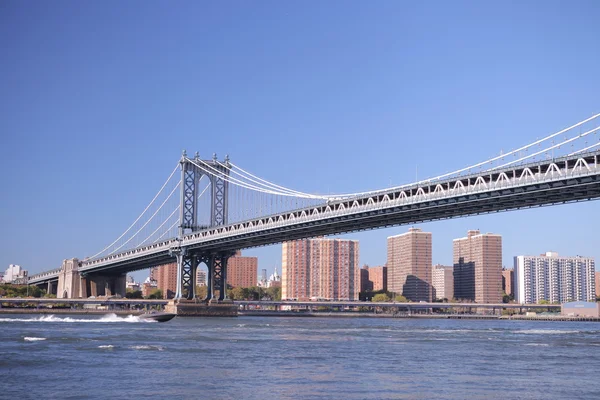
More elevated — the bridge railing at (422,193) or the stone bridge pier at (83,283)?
the bridge railing at (422,193)

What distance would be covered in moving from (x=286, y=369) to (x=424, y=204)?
37.0 meters

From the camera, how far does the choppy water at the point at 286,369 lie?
27.9 meters

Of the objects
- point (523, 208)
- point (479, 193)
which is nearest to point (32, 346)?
point (479, 193)

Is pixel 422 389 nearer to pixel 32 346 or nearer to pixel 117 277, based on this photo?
pixel 32 346

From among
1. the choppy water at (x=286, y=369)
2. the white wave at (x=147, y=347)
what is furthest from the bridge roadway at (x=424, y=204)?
the white wave at (x=147, y=347)

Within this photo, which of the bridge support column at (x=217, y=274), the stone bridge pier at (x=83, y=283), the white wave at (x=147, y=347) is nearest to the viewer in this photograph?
the white wave at (x=147, y=347)

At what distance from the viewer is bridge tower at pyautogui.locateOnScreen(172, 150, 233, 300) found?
104 meters

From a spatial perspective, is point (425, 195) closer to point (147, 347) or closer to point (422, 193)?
point (422, 193)

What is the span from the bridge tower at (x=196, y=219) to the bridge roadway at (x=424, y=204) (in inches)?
93.9

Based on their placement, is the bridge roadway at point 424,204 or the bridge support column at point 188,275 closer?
the bridge roadway at point 424,204

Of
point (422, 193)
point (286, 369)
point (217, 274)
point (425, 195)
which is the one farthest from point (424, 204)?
point (217, 274)

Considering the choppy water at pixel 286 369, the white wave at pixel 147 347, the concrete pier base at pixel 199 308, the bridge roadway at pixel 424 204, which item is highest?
the bridge roadway at pixel 424 204

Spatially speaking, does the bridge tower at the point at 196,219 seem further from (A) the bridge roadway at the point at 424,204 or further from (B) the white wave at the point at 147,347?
(B) the white wave at the point at 147,347

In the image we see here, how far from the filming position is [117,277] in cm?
14962
